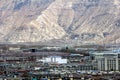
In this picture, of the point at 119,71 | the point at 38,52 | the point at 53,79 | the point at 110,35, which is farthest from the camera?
the point at 110,35

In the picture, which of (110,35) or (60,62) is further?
(110,35)

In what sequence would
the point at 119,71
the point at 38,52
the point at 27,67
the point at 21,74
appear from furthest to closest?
the point at 38,52
the point at 27,67
the point at 119,71
the point at 21,74

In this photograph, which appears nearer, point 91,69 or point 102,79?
point 102,79

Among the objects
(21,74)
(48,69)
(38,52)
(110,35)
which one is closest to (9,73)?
(21,74)

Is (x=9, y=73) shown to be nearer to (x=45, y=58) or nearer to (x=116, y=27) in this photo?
(x=45, y=58)

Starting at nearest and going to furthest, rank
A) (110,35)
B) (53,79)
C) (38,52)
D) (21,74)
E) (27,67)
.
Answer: (53,79) < (21,74) < (27,67) < (38,52) < (110,35)

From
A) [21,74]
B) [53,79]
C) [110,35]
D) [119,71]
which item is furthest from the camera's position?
[110,35]

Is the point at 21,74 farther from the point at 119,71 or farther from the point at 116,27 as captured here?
the point at 116,27

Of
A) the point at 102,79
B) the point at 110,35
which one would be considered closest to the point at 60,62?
the point at 102,79

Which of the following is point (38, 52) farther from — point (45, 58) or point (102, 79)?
point (102, 79)
